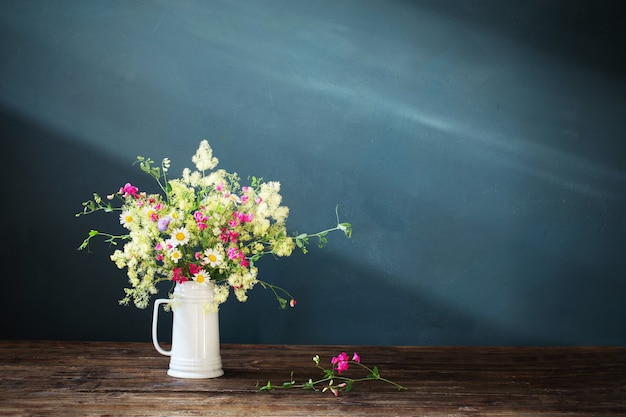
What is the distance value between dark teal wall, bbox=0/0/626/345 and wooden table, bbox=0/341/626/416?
0.29 meters

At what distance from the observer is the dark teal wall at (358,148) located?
306 centimetres

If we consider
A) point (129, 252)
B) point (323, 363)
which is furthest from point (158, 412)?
point (323, 363)

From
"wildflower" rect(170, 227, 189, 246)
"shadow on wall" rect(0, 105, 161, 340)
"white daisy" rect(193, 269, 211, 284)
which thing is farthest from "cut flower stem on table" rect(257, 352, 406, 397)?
"shadow on wall" rect(0, 105, 161, 340)

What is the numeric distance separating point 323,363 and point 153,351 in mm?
613

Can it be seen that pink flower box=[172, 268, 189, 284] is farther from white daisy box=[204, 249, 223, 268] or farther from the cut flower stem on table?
A: the cut flower stem on table

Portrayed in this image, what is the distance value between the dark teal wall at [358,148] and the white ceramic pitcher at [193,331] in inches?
36.3

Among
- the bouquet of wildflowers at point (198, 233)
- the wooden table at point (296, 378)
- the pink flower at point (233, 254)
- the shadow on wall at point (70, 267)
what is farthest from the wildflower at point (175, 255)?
the shadow on wall at point (70, 267)

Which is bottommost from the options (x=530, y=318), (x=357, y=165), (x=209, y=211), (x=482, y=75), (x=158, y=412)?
(x=158, y=412)

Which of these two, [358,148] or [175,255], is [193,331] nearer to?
[175,255]

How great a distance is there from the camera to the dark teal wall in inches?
120

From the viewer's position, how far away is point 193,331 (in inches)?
83.7

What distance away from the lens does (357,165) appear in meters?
3.14

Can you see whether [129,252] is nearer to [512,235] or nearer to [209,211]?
[209,211]

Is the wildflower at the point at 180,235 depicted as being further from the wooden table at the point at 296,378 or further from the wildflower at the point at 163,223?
the wooden table at the point at 296,378
